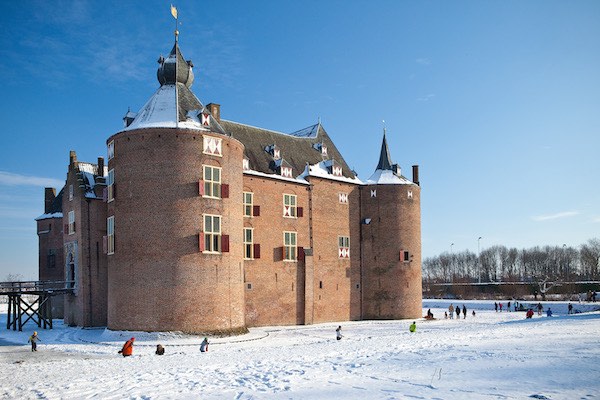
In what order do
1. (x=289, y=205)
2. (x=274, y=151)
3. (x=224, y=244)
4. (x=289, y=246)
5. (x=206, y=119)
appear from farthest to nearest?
(x=274, y=151) → (x=289, y=205) → (x=289, y=246) → (x=206, y=119) → (x=224, y=244)

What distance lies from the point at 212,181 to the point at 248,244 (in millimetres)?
6191

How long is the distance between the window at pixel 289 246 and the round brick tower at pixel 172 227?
642 cm

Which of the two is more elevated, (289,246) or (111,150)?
(111,150)

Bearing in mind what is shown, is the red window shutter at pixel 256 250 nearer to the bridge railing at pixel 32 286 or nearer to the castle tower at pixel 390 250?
the castle tower at pixel 390 250

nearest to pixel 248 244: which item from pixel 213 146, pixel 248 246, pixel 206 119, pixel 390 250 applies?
pixel 248 246

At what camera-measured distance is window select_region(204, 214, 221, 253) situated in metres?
26.2

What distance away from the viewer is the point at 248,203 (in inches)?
1256

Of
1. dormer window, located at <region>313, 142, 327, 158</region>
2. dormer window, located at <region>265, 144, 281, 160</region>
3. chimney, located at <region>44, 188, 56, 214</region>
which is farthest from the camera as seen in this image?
chimney, located at <region>44, 188, 56, 214</region>

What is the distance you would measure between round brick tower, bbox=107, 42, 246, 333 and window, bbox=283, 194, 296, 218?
6.78m

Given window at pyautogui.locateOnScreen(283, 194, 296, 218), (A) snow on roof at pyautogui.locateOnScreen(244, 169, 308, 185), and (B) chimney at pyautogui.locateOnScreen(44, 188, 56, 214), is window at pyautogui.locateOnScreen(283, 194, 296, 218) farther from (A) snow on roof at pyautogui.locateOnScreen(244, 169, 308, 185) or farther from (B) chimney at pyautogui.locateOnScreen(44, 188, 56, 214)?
(B) chimney at pyautogui.locateOnScreen(44, 188, 56, 214)

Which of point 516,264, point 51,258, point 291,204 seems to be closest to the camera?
point 291,204

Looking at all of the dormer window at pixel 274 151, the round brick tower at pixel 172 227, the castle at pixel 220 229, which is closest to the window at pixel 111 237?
the round brick tower at pixel 172 227

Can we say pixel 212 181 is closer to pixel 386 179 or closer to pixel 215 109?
pixel 215 109

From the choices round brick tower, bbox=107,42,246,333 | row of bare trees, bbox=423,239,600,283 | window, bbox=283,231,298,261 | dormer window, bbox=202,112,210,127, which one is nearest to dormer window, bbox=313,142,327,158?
window, bbox=283,231,298,261
